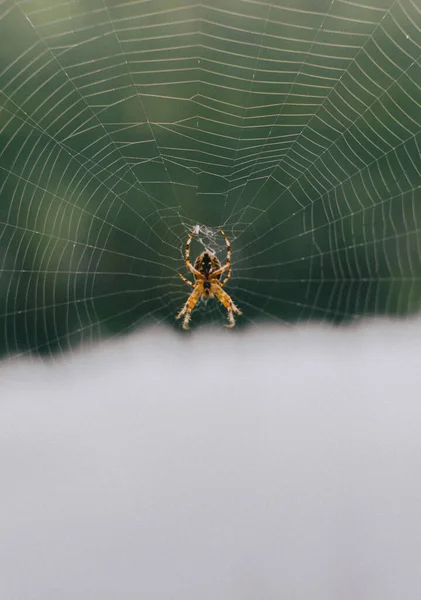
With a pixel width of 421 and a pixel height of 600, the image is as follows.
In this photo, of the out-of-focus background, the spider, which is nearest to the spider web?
the out-of-focus background

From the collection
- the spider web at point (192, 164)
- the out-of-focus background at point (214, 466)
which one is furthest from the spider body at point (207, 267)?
the spider web at point (192, 164)

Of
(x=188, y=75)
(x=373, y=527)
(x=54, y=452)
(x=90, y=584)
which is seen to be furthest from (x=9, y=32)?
(x=54, y=452)

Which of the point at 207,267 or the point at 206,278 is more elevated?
the point at 207,267

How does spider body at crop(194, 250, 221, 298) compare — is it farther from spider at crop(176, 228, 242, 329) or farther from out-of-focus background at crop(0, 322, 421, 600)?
out-of-focus background at crop(0, 322, 421, 600)

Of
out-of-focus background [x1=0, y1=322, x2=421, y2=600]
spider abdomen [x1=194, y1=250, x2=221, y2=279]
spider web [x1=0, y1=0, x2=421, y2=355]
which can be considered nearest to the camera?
spider abdomen [x1=194, y1=250, x2=221, y2=279]

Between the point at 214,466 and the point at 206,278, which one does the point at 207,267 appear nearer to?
the point at 206,278

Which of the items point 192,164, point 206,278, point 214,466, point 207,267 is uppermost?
point 192,164

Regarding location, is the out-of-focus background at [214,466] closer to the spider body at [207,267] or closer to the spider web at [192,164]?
the spider web at [192,164]

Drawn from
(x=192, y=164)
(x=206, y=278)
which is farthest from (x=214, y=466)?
(x=206, y=278)

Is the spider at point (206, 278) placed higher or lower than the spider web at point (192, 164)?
lower
